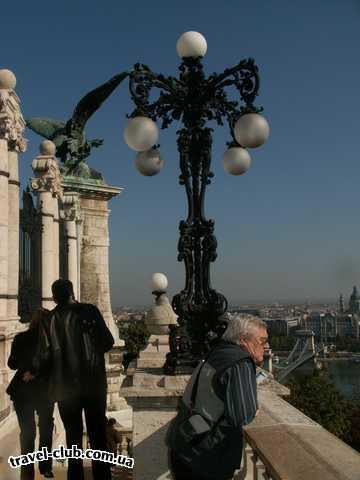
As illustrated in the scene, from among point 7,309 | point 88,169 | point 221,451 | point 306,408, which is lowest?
point 306,408

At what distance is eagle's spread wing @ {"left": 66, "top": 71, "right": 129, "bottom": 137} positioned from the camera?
14531mm

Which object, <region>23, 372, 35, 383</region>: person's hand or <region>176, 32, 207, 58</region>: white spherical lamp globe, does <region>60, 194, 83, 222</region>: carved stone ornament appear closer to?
<region>176, 32, 207, 58</region>: white spherical lamp globe

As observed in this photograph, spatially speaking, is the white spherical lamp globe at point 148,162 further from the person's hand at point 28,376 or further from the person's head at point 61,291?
the person's hand at point 28,376

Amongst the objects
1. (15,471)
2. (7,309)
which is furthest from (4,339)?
(15,471)

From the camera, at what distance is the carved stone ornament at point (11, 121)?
7695mm

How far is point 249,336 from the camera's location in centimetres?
288

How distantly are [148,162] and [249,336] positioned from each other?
153 inches

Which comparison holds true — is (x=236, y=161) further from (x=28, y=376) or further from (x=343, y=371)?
(x=343, y=371)

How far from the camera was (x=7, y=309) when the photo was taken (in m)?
7.95

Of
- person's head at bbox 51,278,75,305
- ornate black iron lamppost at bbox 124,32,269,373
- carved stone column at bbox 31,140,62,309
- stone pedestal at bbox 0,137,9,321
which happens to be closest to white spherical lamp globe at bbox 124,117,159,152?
ornate black iron lamppost at bbox 124,32,269,373

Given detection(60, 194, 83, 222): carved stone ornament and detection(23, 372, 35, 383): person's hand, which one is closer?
detection(23, 372, 35, 383): person's hand

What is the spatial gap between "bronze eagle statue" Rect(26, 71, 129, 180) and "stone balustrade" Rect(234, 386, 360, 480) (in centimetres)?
1184

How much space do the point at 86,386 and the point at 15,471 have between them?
256 cm

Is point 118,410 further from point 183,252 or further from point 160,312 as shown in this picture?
point 183,252
